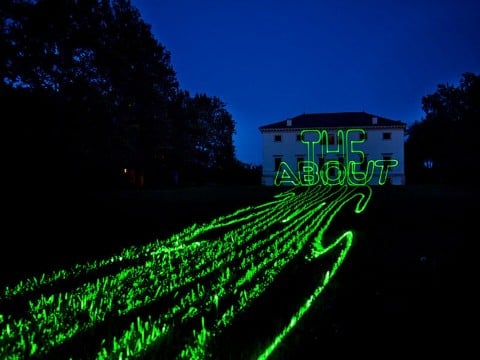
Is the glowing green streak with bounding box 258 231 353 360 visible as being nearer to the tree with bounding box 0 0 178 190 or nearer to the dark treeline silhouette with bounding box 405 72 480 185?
the tree with bounding box 0 0 178 190

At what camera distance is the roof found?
3512cm

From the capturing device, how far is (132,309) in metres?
2.66

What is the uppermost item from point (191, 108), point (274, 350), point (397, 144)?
point (191, 108)

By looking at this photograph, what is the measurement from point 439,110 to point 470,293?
42293 millimetres

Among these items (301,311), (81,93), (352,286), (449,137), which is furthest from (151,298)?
(449,137)

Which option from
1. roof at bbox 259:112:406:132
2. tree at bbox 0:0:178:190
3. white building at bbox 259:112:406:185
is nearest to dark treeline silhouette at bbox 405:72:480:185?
white building at bbox 259:112:406:185

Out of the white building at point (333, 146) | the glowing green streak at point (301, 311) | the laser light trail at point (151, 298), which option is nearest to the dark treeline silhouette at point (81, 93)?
the laser light trail at point (151, 298)

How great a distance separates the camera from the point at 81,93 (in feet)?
54.3

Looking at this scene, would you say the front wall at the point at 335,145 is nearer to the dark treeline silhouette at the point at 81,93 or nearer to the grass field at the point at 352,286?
the dark treeline silhouette at the point at 81,93

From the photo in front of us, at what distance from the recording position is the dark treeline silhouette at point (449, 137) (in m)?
31.2

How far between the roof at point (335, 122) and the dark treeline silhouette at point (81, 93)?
44.1 ft

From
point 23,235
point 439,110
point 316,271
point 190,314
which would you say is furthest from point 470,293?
point 439,110

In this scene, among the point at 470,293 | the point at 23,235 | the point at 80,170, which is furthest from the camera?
the point at 80,170

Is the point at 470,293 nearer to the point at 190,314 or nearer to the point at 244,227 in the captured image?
the point at 190,314
